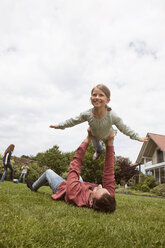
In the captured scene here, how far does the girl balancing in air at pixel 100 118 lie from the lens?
15.1 feet

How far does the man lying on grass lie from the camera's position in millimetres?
3857

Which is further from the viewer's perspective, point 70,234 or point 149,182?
point 149,182

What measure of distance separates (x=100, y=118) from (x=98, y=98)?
1.74 feet

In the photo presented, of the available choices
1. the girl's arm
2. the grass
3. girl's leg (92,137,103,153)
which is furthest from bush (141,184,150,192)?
the grass

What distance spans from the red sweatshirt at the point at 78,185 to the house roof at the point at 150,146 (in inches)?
908

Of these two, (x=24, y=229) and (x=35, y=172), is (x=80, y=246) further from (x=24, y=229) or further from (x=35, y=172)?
(x=35, y=172)

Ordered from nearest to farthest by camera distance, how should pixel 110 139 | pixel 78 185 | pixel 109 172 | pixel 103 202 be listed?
pixel 103 202 < pixel 78 185 < pixel 109 172 < pixel 110 139

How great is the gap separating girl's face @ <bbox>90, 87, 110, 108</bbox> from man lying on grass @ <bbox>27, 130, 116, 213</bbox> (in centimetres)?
98

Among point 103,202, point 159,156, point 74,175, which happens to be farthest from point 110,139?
point 159,156

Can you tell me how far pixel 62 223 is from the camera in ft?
8.64

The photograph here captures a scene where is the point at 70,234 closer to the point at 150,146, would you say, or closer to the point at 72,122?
the point at 72,122

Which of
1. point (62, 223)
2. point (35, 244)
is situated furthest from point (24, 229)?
point (62, 223)

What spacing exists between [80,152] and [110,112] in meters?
1.14

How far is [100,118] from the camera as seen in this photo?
192 inches
